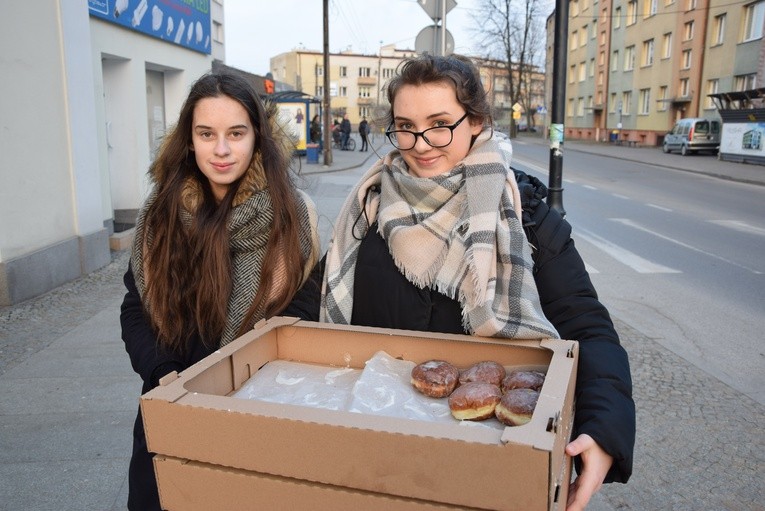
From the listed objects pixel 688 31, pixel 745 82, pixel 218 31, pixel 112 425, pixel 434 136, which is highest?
pixel 688 31

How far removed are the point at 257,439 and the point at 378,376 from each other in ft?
1.58

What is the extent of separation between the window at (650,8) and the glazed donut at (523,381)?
145 ft

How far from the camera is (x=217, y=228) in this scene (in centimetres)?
202

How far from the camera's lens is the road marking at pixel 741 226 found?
424 inches

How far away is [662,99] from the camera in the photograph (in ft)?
126

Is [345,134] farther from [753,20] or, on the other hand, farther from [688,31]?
[753,20]

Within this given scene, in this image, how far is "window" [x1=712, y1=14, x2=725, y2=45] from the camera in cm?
3269

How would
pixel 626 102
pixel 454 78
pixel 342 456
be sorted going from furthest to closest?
pixel 626 102, pixel 454 78, pixel 342 456

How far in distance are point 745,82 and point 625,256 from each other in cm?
2721

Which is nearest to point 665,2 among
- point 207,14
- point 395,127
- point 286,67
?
point 207,14

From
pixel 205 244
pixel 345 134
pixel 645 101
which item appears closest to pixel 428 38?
pixel 205 244

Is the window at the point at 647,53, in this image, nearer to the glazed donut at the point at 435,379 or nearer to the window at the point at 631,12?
the window at the point at 631,12

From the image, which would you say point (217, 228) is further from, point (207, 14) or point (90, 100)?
point (207, 14)

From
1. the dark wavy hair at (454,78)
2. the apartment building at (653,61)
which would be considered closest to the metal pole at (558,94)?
the dark wavy hair at (454,78)
